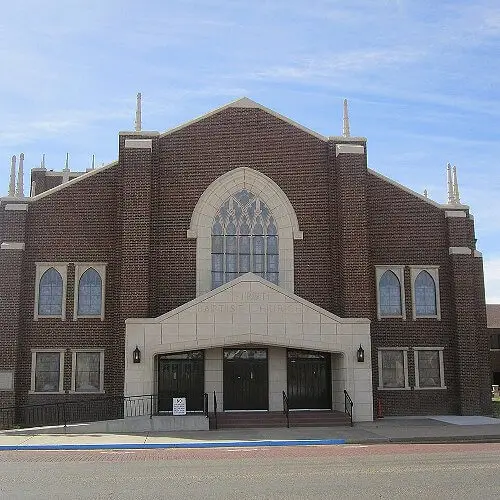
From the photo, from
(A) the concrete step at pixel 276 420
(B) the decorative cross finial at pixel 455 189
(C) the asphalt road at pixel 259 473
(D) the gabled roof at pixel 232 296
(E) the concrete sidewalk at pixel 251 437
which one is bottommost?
(C) the asphalt road at pixel 259 473

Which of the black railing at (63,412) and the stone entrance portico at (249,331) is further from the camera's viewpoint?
the black railing at (63,412)

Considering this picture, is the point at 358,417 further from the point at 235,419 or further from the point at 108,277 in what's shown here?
the point at 108,277

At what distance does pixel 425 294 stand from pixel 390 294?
4.64 feet

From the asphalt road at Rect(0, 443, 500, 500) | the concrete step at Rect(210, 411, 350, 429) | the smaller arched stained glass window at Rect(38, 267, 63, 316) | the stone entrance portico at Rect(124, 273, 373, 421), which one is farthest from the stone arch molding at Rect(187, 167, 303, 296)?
the asphalt road at Rect(0, 443, 500, 500)

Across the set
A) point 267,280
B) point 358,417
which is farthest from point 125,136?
point 358,417

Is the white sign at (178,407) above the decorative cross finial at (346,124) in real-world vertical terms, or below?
below

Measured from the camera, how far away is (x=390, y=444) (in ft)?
62.7

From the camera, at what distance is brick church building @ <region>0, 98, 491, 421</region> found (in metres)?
25.6

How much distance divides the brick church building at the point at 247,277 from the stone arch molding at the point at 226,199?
5cm

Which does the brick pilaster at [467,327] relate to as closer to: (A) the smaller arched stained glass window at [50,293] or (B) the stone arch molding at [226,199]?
(B) the stone arch molding at [226,199]

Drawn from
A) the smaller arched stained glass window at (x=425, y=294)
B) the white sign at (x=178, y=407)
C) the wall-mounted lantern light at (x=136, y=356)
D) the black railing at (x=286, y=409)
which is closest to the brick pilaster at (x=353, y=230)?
the smaller arched stained glass window at (x=425, y=294)

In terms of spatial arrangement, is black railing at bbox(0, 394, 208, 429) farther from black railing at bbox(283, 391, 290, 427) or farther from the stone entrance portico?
black railing at bbox(283, 391, 290, 427)

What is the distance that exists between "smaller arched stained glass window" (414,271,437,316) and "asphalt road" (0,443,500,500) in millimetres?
10779

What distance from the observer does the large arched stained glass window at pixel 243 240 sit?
27.3 m
